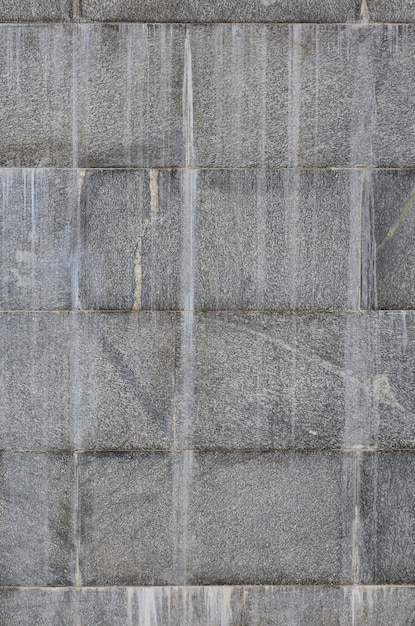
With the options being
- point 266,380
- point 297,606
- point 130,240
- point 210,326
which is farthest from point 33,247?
point 297,606

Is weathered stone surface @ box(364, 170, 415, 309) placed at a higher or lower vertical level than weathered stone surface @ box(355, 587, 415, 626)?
higher

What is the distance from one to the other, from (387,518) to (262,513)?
115cm

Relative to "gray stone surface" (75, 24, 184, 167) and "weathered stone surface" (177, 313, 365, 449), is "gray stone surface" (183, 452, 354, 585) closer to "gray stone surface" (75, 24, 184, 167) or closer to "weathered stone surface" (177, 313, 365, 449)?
"weathered stone surface" (177, 313, 365, 449)

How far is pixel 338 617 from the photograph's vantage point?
19.0 ft

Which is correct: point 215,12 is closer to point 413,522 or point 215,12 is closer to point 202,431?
point 202,431

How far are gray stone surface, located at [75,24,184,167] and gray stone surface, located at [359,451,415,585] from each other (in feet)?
11.0

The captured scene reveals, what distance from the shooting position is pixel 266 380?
582 centimetres

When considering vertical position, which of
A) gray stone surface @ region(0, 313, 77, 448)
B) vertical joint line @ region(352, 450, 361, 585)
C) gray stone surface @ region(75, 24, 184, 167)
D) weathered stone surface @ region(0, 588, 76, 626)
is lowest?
weathered stone surface @ region(0, 588, 76, 626)

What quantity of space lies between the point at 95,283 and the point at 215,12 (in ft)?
8.81

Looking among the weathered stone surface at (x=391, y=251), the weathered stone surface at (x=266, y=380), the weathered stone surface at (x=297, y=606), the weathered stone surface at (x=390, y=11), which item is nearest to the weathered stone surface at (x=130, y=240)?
the weathered stone surface at (x=266, y=380)

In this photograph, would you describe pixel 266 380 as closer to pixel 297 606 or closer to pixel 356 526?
pixel 356 526

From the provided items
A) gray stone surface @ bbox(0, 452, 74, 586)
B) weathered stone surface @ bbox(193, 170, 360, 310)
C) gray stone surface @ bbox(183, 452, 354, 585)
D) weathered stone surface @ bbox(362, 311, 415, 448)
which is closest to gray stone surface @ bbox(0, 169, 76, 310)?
weathered stone surface @ bbox(193, 170, 360, 310)

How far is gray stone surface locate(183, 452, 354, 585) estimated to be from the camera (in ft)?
19.1

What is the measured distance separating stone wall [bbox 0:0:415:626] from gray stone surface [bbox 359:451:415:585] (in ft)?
0.07
